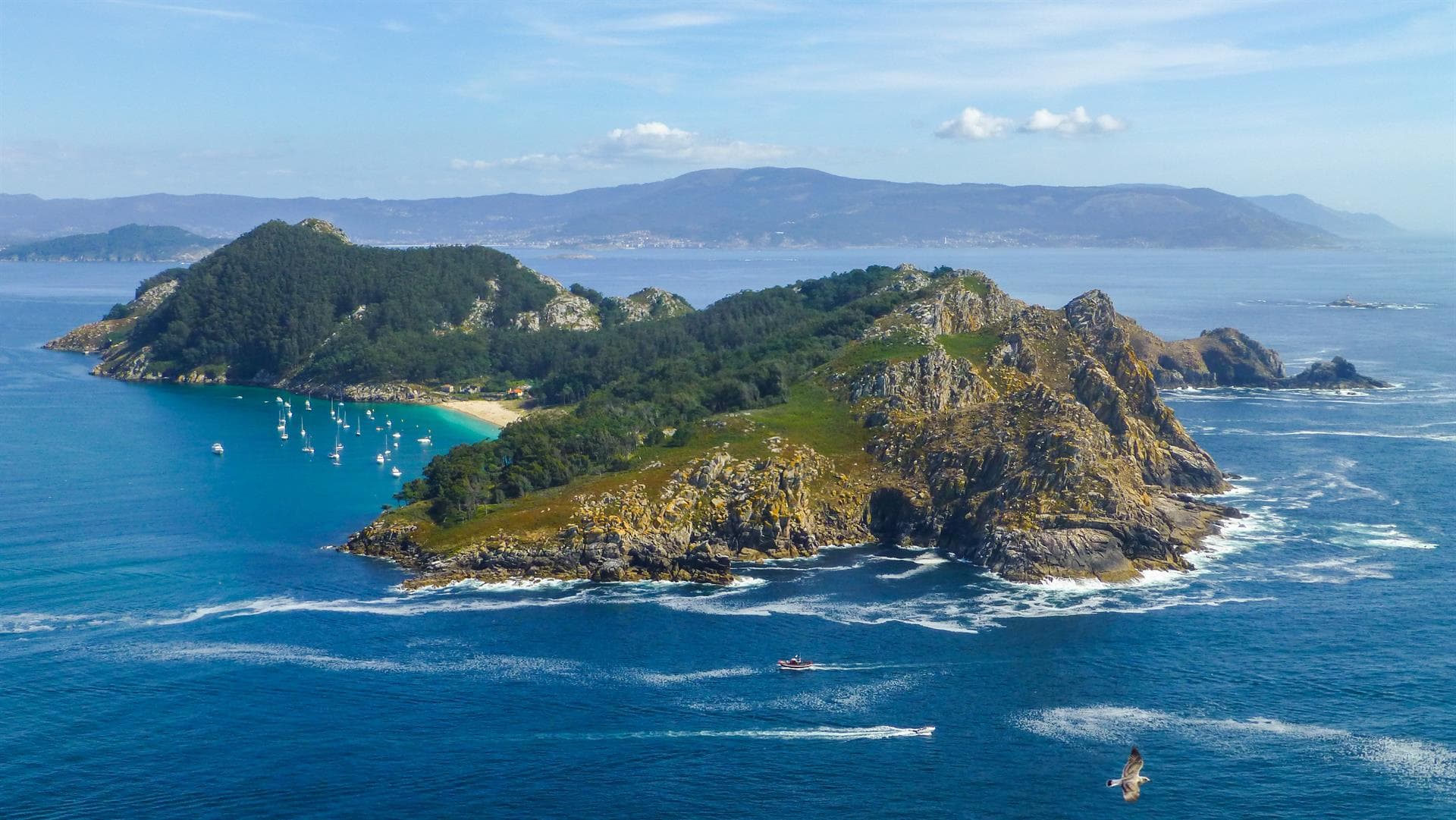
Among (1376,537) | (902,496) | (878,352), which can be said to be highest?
(878,352)

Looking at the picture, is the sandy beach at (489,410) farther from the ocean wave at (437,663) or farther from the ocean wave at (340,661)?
A: the ocean wave at (437,663)

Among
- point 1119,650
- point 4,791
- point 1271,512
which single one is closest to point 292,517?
point 4,791

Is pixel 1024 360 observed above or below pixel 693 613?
above

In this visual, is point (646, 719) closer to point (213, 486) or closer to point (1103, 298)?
point (213, 486)

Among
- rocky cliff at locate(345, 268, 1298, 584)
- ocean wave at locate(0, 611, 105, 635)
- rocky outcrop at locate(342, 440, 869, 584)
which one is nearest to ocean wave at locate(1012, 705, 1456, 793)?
rocky cliff at locate(345, 268, 1298, 584)

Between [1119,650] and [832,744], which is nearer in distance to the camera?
[832,744]

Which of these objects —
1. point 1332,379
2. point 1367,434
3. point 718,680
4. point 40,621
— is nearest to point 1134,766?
point 718,680

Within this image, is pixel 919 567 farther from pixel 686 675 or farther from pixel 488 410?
pixel 488 410

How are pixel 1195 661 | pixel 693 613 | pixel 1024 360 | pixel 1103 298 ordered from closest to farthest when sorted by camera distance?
pixel 1195 661, pixel 693 613, pixel 1024 360, pixel 1103 298
